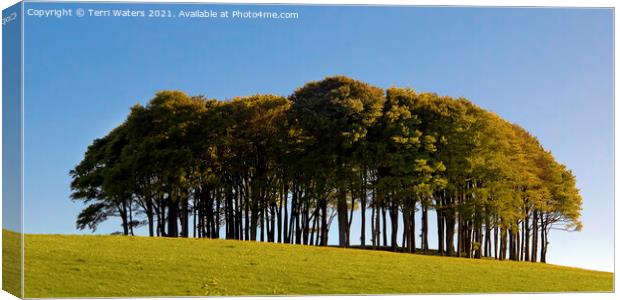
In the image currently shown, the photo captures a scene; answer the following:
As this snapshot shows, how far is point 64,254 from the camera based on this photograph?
97.6 feet

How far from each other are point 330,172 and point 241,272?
371 inches

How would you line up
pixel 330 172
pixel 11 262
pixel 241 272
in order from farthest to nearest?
pixel 330 172 → pixel 241 272 → pixel 11 262

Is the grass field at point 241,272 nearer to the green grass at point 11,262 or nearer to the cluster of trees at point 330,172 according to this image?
the green grass at point 11,262

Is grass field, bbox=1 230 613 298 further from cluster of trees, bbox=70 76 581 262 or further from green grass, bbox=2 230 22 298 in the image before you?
cluster of trees, bbox=70 76 581 262

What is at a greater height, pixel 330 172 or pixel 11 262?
pixel 330 172

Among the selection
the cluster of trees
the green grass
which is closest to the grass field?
the green grass

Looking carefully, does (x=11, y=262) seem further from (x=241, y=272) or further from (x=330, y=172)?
(x=330, y=172)

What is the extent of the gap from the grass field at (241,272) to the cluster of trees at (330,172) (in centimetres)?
323

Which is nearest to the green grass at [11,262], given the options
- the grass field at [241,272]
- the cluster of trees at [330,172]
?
the grass field at [241,272]

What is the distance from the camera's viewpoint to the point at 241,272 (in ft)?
96.7

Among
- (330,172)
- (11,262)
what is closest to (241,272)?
(11,262)

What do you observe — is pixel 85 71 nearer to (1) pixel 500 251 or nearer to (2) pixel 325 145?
(2) pixel 325 145

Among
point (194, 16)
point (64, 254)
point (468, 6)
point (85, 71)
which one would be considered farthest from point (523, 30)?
point (64, 254)

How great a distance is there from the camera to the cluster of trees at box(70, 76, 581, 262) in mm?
35062
